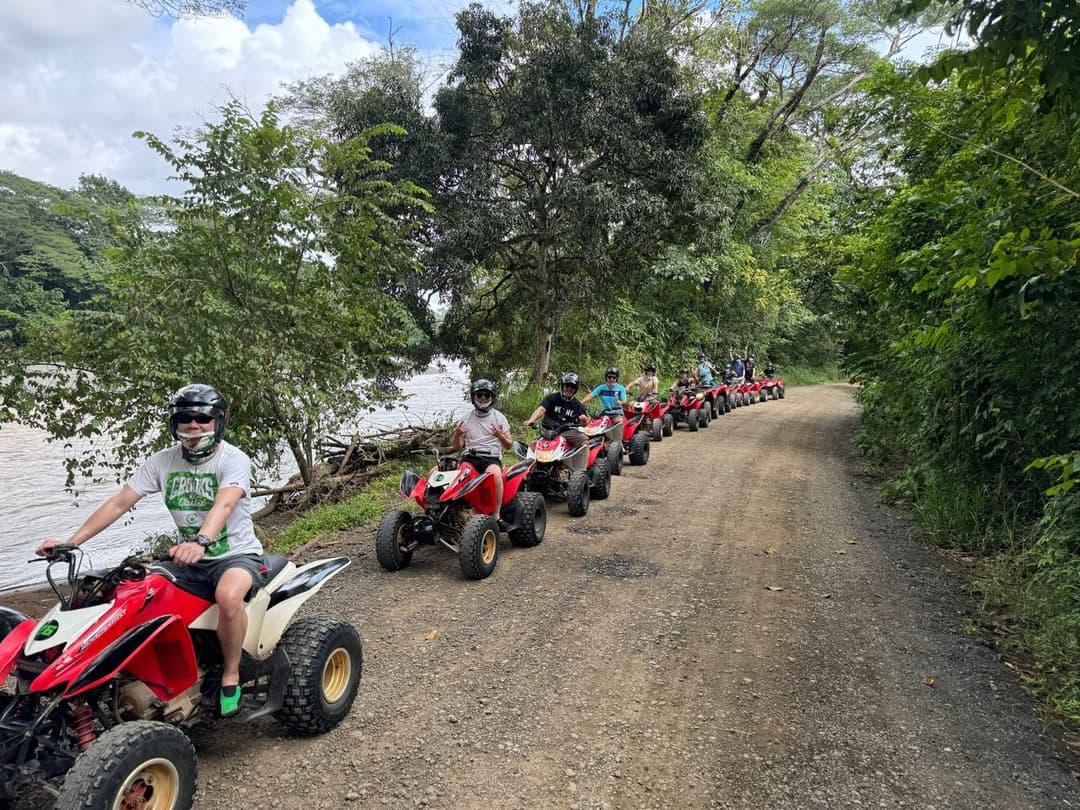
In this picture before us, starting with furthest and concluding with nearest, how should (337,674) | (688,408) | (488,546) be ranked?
(688,408) < (488,546) < (337,674)

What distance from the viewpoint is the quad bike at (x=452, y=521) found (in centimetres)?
511

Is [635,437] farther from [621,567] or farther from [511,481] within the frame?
[621,567]

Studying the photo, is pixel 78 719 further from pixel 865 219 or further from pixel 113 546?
pixel 865 219

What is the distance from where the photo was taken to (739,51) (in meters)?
21.5

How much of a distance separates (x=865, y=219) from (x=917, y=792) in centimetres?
1025

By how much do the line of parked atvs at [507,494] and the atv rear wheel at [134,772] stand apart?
2.82 meters

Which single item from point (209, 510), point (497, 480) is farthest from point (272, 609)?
point (497, 480)

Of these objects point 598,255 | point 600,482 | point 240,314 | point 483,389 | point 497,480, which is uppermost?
point 598,255

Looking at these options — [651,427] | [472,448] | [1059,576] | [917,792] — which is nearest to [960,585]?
[1059,576]

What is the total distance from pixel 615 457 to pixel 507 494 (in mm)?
3660

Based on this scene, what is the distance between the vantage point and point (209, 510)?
2.86 m

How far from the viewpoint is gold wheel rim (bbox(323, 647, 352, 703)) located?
10.3ft

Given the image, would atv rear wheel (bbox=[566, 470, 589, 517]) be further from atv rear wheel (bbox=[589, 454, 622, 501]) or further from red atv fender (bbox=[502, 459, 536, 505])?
red atv fender (bbox=[502, 459, 536, 505])

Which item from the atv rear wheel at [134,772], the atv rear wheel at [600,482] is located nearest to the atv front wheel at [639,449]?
the atv rear wheel at [600,482]
